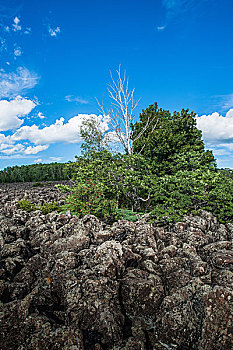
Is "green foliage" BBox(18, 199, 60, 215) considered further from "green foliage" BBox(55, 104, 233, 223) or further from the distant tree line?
the distant tree line

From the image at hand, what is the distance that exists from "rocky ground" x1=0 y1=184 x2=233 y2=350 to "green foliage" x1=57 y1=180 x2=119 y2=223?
2.99 meters

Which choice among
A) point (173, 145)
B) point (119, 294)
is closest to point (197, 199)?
point (173, 145)

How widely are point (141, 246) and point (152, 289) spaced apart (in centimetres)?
159

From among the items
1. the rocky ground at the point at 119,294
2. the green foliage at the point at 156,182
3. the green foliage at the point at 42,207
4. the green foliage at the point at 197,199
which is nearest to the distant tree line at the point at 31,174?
the green foliage at the point at 42,207

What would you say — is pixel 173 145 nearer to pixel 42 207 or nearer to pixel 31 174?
pixel 42 207

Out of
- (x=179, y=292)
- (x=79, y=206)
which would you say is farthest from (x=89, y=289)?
(x=79, y=206)

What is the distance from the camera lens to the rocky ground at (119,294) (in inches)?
119

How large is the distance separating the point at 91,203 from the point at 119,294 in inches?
217

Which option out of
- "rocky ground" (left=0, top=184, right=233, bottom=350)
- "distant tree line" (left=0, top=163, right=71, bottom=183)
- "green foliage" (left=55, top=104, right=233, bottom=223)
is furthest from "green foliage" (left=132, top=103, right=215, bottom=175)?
"distant tree line" (left=0, top=163, right=71, bottom=183)

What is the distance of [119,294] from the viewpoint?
3.77 metres

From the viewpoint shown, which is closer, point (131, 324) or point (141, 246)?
point (131, 324)

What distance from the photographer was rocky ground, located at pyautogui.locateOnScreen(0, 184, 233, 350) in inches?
119

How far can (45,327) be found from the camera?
3113 millimetres

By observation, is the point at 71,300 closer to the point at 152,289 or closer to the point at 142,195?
the point at 152,289
